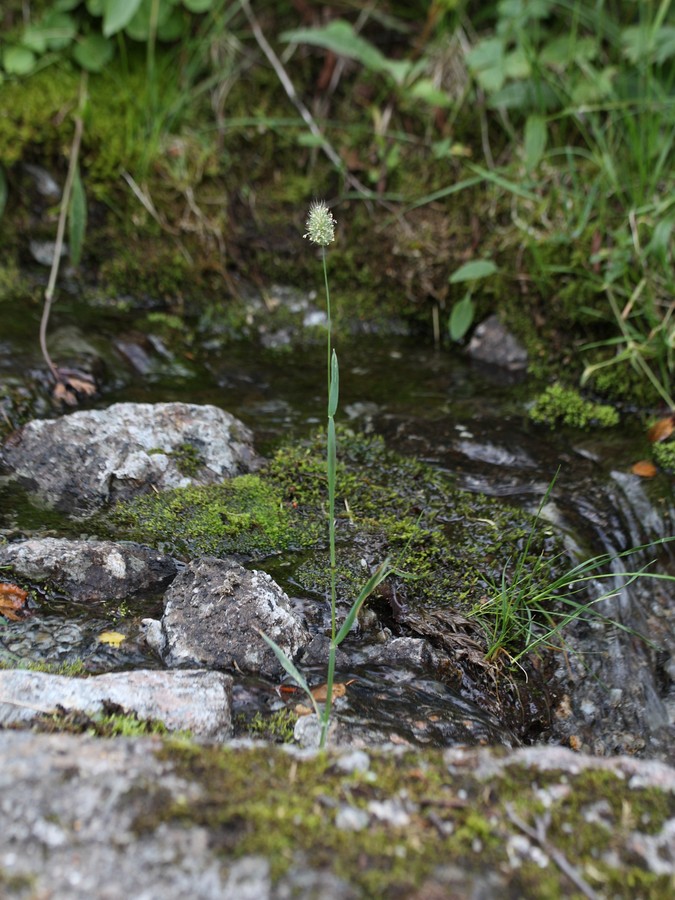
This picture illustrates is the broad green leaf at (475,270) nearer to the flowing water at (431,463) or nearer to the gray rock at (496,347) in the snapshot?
the gray rock at (496,347)

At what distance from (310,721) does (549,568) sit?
1338 mm

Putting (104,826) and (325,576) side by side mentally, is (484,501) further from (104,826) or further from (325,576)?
(104,826)

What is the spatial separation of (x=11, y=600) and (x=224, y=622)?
71 centimetres

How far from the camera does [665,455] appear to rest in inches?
134

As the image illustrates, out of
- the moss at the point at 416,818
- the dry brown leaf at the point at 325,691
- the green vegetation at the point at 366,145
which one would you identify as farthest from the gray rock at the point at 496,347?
the moss at the point at 416,818

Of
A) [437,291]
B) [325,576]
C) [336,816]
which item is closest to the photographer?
[336,816]

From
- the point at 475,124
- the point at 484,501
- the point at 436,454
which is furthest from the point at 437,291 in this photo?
the point at 484,501

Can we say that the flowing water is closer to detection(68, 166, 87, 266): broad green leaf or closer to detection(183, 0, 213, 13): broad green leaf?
detection(68, 166, 87, 266): broad green leaf

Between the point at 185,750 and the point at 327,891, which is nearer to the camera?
the point at 327,891

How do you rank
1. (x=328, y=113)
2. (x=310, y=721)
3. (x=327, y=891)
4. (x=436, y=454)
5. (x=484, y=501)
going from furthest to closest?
(x=328, y=113), (x=436, y=454), (x=484, y=501), (x=310, y=721), (x=327, y=891)

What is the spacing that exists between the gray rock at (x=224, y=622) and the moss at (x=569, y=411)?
7.26 feet

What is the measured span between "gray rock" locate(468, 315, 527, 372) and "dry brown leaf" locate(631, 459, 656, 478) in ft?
3.69

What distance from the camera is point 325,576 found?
8.16 ft

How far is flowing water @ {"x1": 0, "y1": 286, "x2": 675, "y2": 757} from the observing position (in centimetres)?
207
